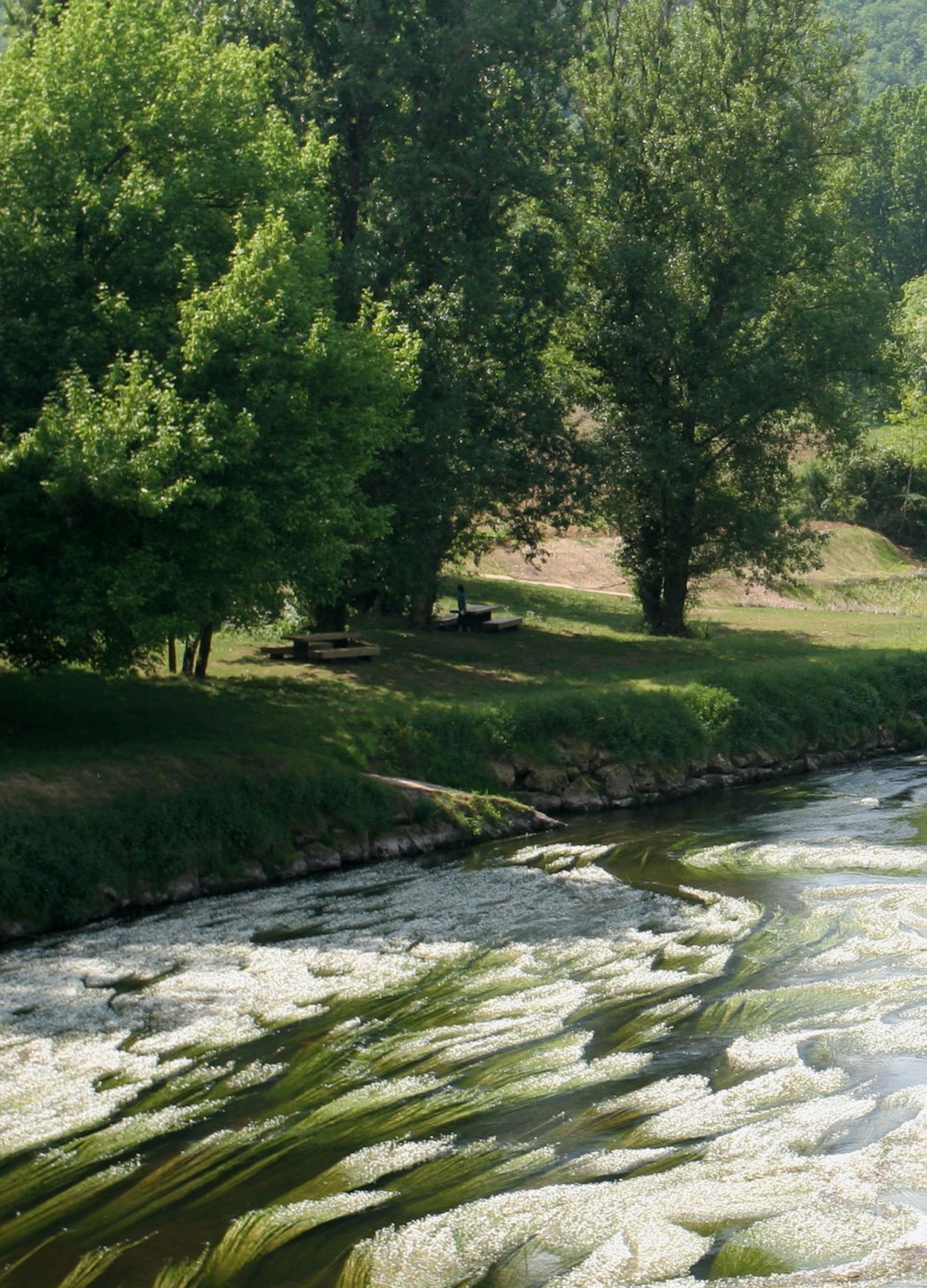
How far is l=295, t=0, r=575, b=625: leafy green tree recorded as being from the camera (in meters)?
35.9

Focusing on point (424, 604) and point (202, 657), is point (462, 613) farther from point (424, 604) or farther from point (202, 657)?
point (202, 657)

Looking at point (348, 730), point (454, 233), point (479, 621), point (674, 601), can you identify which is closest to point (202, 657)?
point (348, 730)

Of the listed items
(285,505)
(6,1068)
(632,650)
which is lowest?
(6,1068)

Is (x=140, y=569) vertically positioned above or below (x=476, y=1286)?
above

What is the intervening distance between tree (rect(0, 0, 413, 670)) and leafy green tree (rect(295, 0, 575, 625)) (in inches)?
330

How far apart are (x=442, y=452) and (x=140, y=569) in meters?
15.1

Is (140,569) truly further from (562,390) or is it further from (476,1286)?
(562,390)

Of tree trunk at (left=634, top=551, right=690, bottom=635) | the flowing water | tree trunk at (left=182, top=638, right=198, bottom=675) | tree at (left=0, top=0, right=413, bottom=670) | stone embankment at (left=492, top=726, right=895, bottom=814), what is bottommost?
the flowing water

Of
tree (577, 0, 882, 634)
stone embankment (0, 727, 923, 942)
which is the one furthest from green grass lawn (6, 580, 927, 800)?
tree (577, 0, 882, 634)

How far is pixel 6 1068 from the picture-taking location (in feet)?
45.3

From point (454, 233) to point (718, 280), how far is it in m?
8.98

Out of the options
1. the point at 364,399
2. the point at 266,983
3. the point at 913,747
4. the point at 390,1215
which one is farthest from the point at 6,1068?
the point at 913,747

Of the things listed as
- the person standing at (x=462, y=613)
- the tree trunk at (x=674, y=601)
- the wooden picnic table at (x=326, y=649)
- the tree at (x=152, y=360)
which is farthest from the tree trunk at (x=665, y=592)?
the tree at (x=152, y=360)

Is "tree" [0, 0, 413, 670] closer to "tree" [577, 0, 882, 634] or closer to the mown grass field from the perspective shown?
the mown grass field
